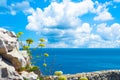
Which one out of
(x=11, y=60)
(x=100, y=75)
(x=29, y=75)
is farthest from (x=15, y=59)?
(x=100, y=75)

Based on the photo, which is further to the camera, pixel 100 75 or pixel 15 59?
pixel 100 75

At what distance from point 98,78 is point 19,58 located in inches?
447

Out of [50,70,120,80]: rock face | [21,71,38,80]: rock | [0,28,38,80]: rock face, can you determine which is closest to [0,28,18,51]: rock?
[0,28,38,80]: rock face

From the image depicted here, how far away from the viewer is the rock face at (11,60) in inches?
210

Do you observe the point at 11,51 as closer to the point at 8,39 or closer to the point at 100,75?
the point at 8,39

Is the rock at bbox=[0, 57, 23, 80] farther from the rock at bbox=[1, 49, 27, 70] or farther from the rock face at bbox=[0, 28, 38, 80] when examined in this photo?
the rock at bbox=[1, 49, 27, 70]

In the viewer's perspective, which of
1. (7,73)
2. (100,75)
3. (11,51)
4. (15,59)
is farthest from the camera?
(100,75)

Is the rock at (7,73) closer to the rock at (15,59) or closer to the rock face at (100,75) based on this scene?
the rock at (15,59)

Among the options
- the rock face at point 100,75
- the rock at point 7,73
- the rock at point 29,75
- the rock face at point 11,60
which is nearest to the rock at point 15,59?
the rock face at point 11,60

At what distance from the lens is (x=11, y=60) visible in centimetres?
572

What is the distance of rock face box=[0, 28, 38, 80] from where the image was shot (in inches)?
210

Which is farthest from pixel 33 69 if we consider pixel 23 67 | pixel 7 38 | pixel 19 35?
pixel 19 35

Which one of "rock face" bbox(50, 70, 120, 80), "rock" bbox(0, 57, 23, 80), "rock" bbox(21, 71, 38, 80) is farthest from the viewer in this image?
"rock face" bbox(50, 70, 120, 80)

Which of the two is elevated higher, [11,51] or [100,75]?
Result: [11,51]
